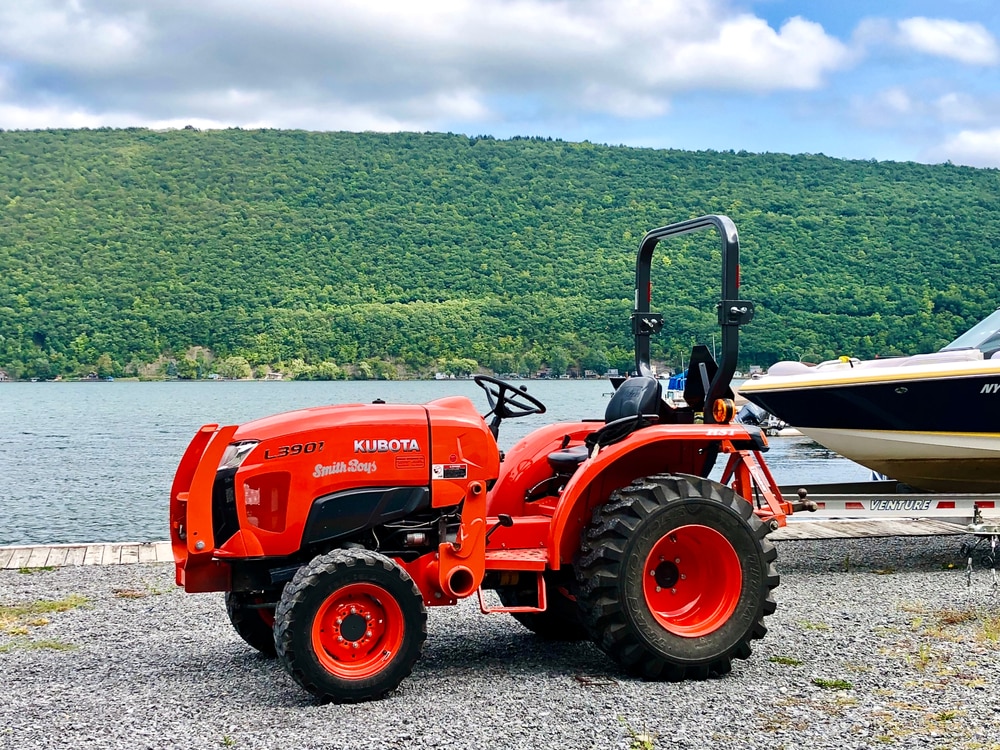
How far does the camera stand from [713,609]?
557cm

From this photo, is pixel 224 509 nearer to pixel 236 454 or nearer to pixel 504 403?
pixel 236 454

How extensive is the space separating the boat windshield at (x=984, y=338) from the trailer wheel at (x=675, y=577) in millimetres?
4736

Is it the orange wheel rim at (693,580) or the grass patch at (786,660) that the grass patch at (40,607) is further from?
the grass patch at (786,660)

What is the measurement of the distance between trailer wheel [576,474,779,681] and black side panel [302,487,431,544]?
0.83m

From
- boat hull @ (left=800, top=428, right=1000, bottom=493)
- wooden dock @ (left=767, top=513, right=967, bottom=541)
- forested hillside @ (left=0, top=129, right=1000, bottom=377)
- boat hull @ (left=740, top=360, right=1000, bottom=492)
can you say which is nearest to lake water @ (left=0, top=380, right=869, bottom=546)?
forested hillside @ (left=0, top=129, right=1000, bottom=377)

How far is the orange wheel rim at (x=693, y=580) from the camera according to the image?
5512mm

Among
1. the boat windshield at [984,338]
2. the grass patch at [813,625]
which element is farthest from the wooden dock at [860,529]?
the grass patch at [813,625]

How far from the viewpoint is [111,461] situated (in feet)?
124

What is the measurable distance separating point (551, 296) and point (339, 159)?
164 ft

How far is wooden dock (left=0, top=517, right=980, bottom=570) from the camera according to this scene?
9.19 m

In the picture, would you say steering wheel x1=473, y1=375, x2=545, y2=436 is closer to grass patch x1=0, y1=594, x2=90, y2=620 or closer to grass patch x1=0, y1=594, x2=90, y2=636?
grass patch x1=0, y1=594, x2=90, y2=636

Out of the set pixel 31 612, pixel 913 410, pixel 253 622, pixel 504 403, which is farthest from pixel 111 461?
pixel 504 403

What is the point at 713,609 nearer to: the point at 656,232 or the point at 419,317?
the point at 656,232

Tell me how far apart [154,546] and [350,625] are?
17.3 ft
